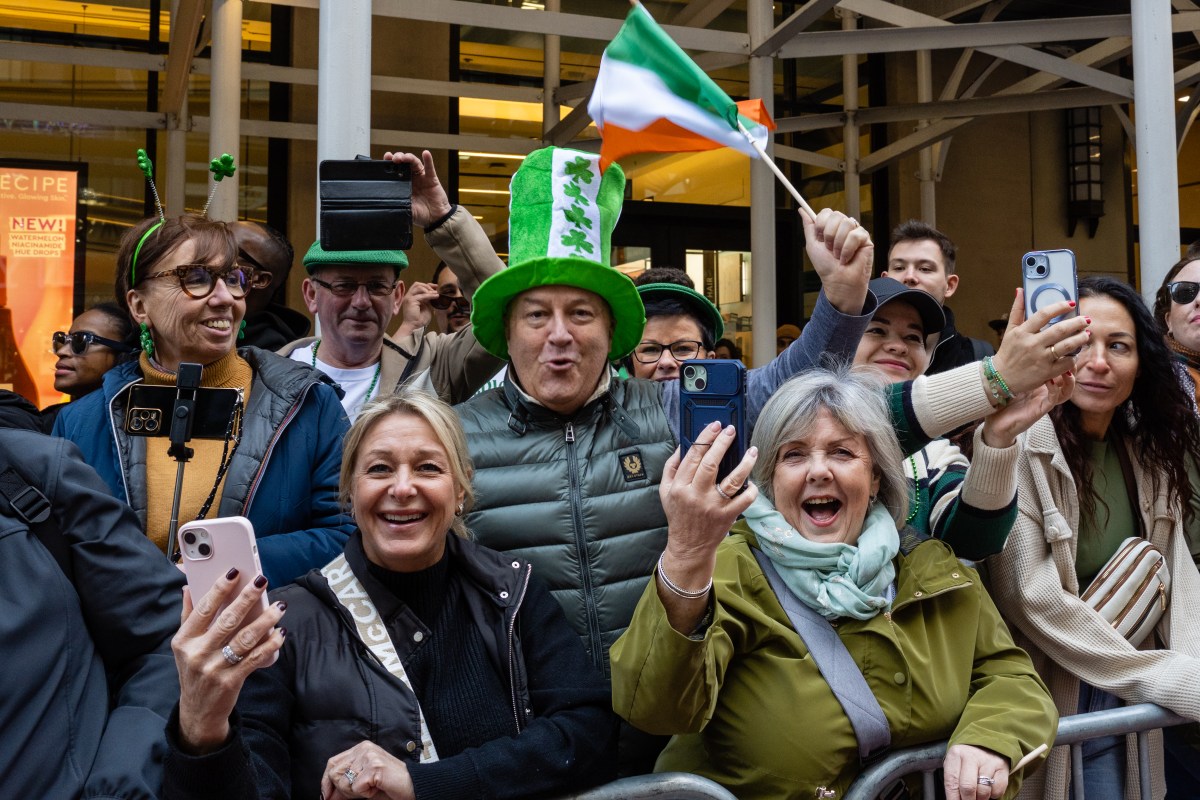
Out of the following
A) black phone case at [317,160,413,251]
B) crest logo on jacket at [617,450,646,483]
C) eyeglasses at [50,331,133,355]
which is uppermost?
black phone case at [317,160,413,251]

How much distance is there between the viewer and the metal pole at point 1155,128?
17.0 ft

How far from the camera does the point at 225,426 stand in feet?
9.58

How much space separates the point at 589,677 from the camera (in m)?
2.53

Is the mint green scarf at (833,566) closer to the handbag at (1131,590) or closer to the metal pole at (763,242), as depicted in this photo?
the handbag at (1131,590)

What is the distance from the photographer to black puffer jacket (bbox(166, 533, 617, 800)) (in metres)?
2.28

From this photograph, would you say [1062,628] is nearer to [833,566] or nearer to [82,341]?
[833,566]

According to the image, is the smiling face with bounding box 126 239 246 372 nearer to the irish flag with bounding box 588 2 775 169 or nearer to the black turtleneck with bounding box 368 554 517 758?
the black turtleneck with bounding box 368 554 517 758

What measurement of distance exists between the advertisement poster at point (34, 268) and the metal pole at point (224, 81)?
1.58 m

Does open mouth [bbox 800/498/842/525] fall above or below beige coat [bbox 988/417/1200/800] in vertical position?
above

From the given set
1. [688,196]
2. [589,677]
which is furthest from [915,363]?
[688,196]

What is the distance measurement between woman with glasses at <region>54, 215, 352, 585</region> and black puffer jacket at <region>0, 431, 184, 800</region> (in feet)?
1.89

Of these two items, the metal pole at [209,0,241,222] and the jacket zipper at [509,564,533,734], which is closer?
the jacket zipper at [509,564,533,734]

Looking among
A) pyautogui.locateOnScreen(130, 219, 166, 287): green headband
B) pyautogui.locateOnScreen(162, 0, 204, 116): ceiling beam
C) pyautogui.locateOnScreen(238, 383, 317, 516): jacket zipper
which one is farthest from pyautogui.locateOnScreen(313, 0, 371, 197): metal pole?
pyautogui.locateOnScreen(162, 0, 204, 116): ceiling beam

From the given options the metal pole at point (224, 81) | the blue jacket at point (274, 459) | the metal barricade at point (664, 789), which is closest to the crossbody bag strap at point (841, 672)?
the metal barricade at point (664, 789)
